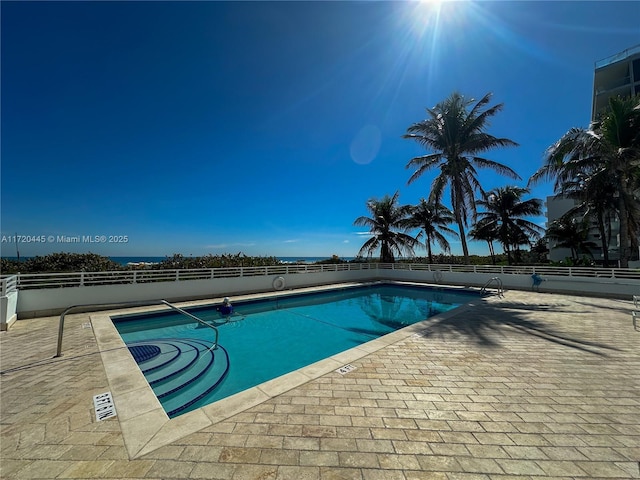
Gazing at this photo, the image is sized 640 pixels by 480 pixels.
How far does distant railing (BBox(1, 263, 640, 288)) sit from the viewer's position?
7504 mm

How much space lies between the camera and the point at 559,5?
886 cm

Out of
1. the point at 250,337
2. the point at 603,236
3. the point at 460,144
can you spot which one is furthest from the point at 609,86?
the point at 250,337

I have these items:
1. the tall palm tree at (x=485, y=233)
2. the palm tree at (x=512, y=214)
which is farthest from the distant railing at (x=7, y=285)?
the tall palm tree at (x=485, y=233)

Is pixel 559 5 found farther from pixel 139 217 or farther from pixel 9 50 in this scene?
pixel 139 217

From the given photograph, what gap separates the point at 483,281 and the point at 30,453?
634 inches

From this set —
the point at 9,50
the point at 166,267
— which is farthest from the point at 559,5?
the point at 166,267

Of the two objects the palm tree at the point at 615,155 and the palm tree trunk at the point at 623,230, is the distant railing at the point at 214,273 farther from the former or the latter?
the palm tree at the point at 615,155

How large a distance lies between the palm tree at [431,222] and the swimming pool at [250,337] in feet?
22.4

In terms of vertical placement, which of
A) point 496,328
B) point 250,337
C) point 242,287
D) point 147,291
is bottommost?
point 250,337

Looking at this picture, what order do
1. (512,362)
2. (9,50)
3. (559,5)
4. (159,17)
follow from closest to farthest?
(512,362) < (9,50) < (159,17) < (559,5)

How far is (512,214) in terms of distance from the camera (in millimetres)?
19594

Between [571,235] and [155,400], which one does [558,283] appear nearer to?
[571,235]

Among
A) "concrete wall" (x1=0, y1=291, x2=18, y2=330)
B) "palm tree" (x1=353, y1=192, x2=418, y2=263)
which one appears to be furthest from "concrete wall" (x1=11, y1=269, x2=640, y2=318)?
"palm tree" (x1=353, y1=192, x2=418, y2=263)

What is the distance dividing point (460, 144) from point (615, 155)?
597 centimetres
